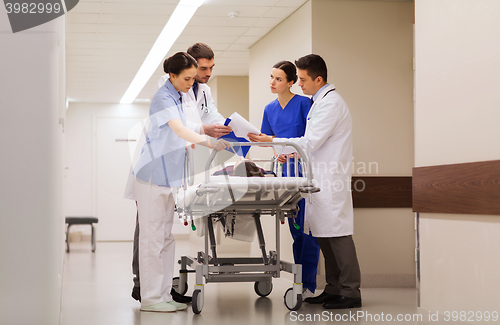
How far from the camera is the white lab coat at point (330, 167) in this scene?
3.45 metres

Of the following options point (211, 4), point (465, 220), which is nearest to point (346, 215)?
point (465, 220)

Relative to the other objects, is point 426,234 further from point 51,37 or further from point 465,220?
point 51,37

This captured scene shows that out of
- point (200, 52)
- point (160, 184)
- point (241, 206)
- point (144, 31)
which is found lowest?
point (241, 206)

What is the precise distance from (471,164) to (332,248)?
116cm

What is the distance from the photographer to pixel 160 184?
325cm

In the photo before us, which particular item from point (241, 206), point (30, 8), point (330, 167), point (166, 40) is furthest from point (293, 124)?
point (166, 40)

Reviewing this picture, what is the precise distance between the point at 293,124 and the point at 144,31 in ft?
8.57

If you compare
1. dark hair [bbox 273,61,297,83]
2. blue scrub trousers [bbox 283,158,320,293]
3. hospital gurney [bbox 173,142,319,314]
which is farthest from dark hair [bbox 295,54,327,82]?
hospital gurney [bbox 173,142,319,314]

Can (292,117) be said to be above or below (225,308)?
above

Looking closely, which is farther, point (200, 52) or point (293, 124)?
point (293, 124)

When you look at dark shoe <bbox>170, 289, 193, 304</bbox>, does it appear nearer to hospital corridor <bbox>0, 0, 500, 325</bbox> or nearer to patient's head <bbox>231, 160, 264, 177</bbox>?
hospital corridor <bbox>0, 0, 500, 325</bbox>

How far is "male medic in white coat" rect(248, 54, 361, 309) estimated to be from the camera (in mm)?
3439

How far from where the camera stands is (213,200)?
10.5 ft

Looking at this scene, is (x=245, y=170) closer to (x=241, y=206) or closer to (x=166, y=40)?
(x=241, y=206)
